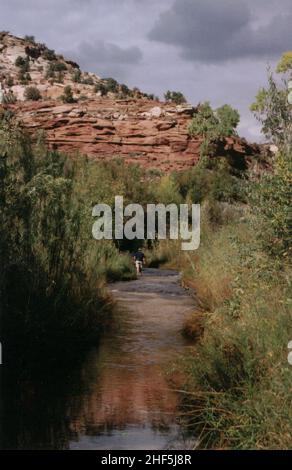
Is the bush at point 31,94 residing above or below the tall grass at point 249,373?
above

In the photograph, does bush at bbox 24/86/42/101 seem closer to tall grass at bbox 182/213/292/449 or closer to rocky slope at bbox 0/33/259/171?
rocky slope at bbox 0/33/259/171

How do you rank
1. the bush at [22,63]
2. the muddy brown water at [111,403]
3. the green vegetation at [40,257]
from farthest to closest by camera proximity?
1. the bush at [22,63]
2. the green vegetation at [40,257]
3. the muddy brown water at [111,403]

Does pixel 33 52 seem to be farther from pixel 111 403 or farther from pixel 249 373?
pixel 249 373

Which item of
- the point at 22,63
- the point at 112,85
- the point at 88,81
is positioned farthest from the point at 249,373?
the point at 22,63

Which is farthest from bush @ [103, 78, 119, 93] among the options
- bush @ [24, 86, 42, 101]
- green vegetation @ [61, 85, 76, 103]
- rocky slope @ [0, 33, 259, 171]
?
bush @ [24, 86, 42, 101]

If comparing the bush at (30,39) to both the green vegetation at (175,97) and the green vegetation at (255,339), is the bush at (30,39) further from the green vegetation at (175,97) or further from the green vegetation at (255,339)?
the green vegetation at (255,339)

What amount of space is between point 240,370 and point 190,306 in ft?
26.7

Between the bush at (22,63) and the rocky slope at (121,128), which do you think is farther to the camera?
the bush at (22,63)

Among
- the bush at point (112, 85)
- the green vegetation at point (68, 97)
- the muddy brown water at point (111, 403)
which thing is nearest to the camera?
the muddy brown water at point (111, 403)

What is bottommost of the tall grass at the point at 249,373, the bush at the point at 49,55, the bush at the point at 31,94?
the tall grass at the point at 249,373

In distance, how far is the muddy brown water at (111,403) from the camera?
605 cm

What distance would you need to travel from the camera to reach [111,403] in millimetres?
7168

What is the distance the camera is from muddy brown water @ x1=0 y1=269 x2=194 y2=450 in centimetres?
605

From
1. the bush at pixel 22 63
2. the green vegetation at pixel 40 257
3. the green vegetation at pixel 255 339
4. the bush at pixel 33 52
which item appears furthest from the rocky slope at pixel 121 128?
the green vegetation at pixel 255 339
